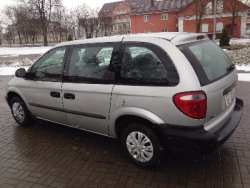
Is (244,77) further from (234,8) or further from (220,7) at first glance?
(220,7)

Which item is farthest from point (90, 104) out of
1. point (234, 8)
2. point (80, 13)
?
point (80, 13)

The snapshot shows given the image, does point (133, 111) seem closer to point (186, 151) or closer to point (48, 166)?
point (186, 151)

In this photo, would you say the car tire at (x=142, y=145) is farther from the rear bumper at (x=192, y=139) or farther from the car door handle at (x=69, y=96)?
the car door handle at (x=69, y=96)

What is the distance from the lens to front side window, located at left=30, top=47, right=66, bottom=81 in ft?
13.2

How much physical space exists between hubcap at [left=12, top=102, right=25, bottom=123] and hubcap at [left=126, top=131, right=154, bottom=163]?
272cm

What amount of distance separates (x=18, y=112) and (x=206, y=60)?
153 inches

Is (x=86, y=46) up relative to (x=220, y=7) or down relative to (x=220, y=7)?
down

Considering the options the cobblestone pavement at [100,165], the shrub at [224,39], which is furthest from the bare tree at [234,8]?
the cobblestone pavement at [100,165]

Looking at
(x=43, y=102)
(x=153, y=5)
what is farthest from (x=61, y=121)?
(x=153, y=5)

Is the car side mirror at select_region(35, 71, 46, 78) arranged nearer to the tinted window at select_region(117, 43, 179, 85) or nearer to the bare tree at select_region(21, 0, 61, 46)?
the tinted window at select_region(117, 43, 179, 85)

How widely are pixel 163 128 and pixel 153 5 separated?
1956 inches

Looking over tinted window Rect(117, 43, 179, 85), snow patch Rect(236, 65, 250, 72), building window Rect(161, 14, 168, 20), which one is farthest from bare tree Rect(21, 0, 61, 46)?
tinted window Rect(117, 43, 179, 85)

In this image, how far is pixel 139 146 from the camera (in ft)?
10.6

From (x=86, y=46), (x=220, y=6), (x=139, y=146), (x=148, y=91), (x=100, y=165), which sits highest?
(x=220, y=6)
